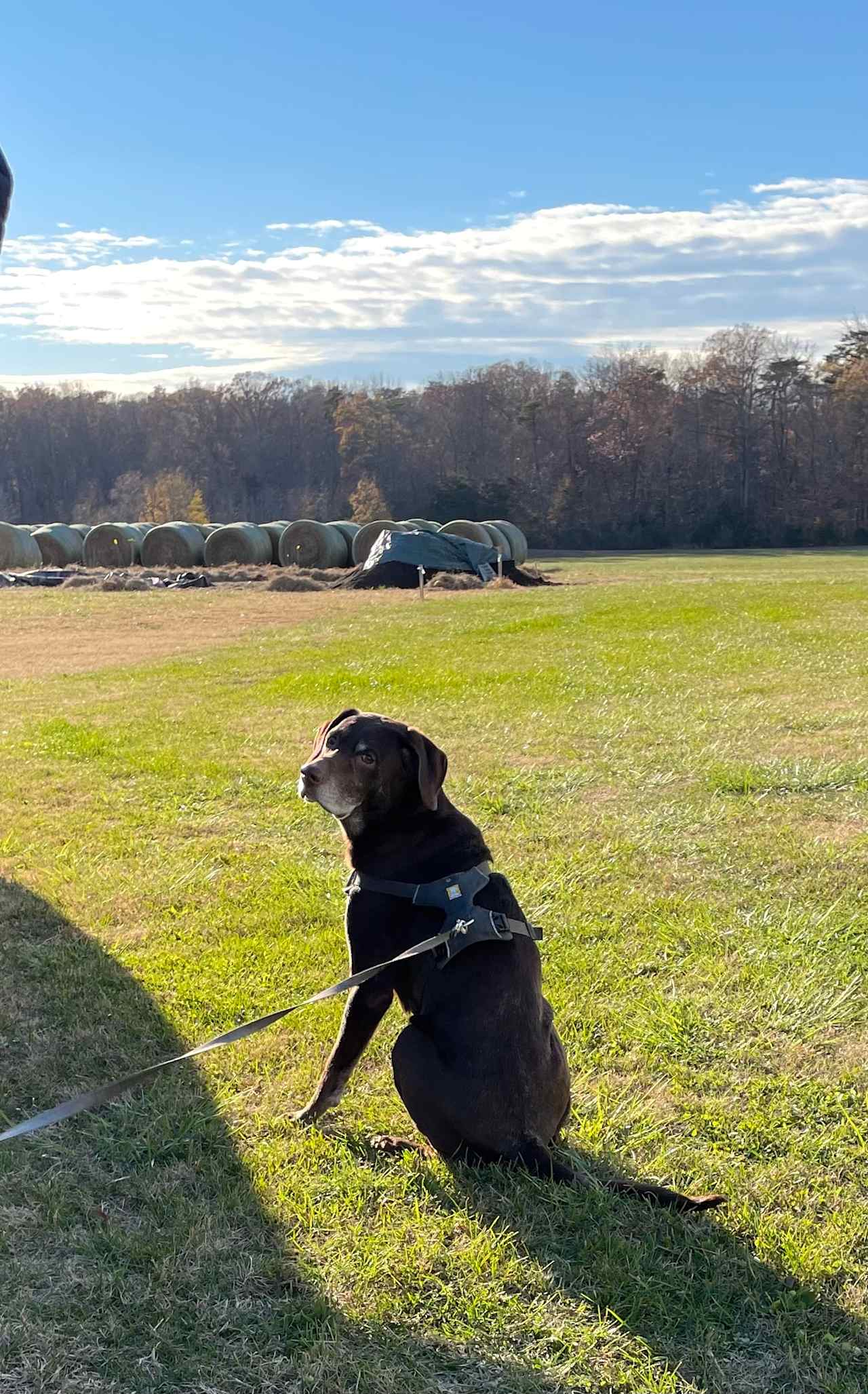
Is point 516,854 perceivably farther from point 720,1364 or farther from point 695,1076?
point 720,1364

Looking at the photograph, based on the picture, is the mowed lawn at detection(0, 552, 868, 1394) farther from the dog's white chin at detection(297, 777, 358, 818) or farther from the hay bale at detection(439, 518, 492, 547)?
the hay bale at detection(439, 518, 492, 547)

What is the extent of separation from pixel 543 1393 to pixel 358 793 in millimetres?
1584

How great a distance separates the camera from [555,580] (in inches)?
1315

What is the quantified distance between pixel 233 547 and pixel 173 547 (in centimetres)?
226

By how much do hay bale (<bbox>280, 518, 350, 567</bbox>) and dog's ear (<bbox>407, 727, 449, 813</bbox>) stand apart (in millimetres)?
36766

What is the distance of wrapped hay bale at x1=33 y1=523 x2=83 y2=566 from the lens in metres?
42.3

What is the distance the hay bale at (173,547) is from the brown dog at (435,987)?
3751cm

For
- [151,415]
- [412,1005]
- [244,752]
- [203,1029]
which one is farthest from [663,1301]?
[151,415]

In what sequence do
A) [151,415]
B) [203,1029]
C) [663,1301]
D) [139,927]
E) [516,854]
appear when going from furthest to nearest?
[151,415]
[516,854]
[139,927]
[203,1029]
[663,1301]

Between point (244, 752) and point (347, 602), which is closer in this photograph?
point (244, 752)

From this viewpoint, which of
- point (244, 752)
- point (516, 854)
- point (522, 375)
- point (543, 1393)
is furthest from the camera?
point (522, 375)

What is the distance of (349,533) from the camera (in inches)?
1667

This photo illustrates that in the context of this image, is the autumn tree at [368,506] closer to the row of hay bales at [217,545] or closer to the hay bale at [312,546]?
the row of hay bales at [217,545]

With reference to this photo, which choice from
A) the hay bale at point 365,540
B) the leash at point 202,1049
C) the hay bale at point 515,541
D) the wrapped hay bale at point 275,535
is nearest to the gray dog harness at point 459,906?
the leash at point 202,1049
